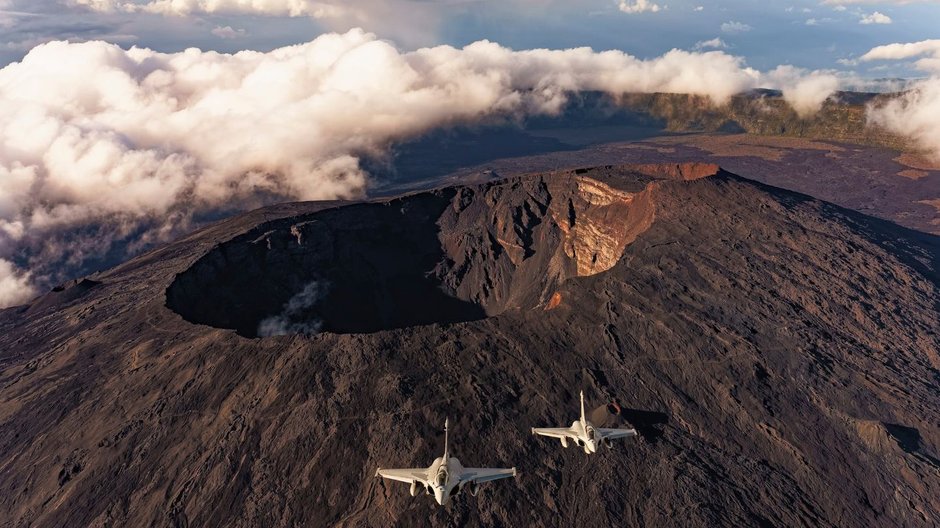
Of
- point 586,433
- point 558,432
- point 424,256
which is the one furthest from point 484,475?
point 424,256

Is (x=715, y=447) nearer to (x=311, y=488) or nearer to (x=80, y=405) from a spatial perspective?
(x=311, y=488)

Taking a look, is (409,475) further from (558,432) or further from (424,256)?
(424,256)

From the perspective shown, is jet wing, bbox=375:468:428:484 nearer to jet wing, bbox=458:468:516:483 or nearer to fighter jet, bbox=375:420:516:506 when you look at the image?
fighter jet, bbox=375:420:516:506

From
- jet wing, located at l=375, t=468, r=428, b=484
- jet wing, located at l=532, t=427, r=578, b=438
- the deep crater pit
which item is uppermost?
jet wing, located at l=375, t=468, r=428, b=484

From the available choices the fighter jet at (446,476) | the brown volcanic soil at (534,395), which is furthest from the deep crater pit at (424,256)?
the fighter jet at (446,476)

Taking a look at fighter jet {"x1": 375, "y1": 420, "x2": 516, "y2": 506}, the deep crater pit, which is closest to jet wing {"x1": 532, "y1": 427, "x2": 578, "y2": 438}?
fighter jet {"x1": 375, "y1": 420, "x2": 516, "y2": 506}

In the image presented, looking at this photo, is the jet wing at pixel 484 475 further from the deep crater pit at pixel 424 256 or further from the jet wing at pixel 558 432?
the deep crater pit at pixel 424 256
